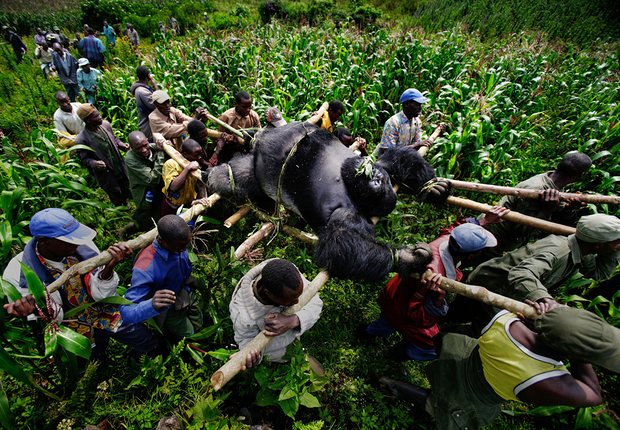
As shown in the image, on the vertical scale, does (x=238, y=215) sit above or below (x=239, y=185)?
below

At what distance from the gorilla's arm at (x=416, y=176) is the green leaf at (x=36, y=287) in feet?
9.26

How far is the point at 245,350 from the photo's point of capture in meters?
1.89

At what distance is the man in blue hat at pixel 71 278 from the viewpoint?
7.38 feet

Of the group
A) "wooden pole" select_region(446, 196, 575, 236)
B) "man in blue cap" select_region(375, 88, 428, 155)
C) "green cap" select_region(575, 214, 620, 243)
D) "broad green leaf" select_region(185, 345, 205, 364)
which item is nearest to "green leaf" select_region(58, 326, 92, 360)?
"broad green leaf" select_region(185, 345, 205, 364)

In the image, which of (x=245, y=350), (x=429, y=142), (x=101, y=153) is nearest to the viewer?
(x=245, y=350)

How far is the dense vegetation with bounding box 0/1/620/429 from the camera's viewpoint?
2.72 meters

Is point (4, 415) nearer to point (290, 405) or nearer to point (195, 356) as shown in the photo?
point (195, 356)

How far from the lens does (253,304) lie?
91.2 inches

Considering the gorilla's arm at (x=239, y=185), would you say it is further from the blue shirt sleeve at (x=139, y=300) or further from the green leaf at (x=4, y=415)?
the green leaf at (x=4, y=415)

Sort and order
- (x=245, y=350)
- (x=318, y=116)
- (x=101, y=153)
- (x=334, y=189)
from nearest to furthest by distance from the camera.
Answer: (x=245, y=350) → (x=334, y=189) → (x=318, y=116) → (x=101, y=153)

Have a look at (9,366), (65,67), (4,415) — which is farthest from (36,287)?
(65,67)

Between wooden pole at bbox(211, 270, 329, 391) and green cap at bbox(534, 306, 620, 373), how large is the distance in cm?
143

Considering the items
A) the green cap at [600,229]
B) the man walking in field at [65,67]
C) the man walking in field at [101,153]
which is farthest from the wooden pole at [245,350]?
the man walking in field at [65,67]

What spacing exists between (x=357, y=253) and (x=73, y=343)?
7.03ft
